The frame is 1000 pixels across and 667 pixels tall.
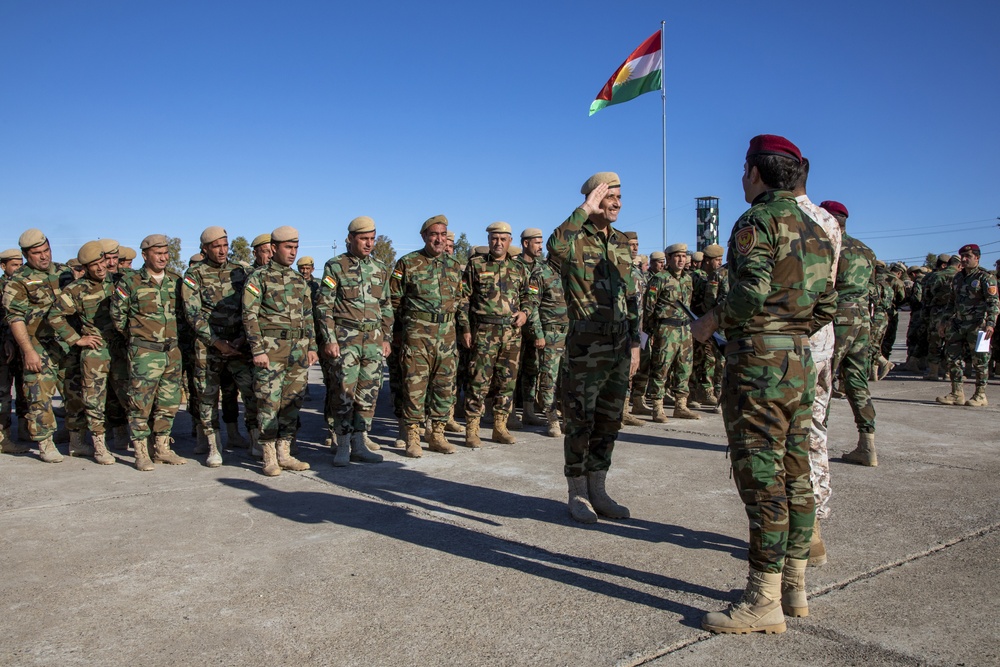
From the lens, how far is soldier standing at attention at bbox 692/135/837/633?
3301mm

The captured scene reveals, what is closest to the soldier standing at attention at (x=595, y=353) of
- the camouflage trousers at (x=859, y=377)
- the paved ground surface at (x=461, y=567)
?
the paved ground surface at (x=461, y=567)

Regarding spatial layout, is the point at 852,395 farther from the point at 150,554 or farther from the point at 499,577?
the point at 150,554

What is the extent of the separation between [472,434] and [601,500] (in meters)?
2.72

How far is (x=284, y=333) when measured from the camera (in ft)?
21.6

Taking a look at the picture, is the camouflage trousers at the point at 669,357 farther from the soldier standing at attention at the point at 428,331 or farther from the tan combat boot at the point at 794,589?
the tan combat boot at the point at 794,589

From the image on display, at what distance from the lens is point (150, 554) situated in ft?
14.5

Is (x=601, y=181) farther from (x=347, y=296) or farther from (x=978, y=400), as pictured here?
(x=978, y=400)

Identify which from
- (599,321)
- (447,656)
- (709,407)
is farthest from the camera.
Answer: (709,407)

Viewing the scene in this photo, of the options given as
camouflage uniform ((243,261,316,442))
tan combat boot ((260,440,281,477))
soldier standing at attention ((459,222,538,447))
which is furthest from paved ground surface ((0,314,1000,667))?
soldier standing at attention ((459,222,538,447))

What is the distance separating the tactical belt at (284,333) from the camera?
6.54 metres

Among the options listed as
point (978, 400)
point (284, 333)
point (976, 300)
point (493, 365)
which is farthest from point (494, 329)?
point (976, 300)

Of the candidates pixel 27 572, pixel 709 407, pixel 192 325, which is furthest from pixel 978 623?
pixel 709 407

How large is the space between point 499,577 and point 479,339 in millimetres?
4033

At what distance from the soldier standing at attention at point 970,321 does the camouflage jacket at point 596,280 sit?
278 inches
